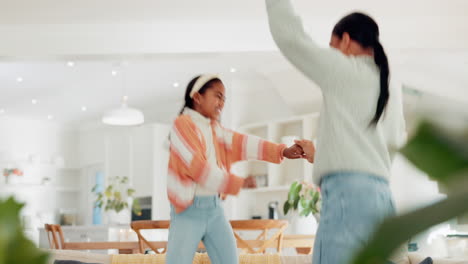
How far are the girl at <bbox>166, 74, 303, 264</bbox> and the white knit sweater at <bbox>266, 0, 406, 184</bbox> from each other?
0.52 m

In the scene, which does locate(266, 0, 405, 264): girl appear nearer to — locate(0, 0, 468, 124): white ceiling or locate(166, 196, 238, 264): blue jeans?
locate(166, 196, 238, 264): blue jeans

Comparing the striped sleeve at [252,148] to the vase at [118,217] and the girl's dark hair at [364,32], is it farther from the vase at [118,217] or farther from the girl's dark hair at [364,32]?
the vase at [118,217]

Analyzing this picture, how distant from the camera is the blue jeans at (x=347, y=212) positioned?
1218mm

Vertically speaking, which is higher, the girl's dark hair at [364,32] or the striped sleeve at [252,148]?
the girl's dark hair at [364,32]

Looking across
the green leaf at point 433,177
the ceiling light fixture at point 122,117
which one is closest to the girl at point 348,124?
the green leaf at point 433,177

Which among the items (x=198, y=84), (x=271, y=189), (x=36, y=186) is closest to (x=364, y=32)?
(x=198, y=84)

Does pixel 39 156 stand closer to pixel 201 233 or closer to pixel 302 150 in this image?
pixel 201 233

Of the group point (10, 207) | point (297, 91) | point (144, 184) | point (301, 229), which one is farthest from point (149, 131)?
point (10, 207)

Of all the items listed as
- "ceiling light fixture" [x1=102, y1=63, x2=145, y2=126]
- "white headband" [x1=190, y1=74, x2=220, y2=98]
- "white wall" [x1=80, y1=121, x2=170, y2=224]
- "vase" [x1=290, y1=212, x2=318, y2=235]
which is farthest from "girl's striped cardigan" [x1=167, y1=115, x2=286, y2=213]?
"white wall" [x1=80, y1=121, x2=170, y2=224]

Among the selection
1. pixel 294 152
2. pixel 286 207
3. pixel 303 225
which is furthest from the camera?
pixel 303 225

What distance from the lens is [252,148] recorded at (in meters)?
2.07

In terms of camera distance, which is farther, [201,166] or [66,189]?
[66,189]

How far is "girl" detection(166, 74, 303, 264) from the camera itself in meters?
1.95

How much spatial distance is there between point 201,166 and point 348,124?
2.28ft
